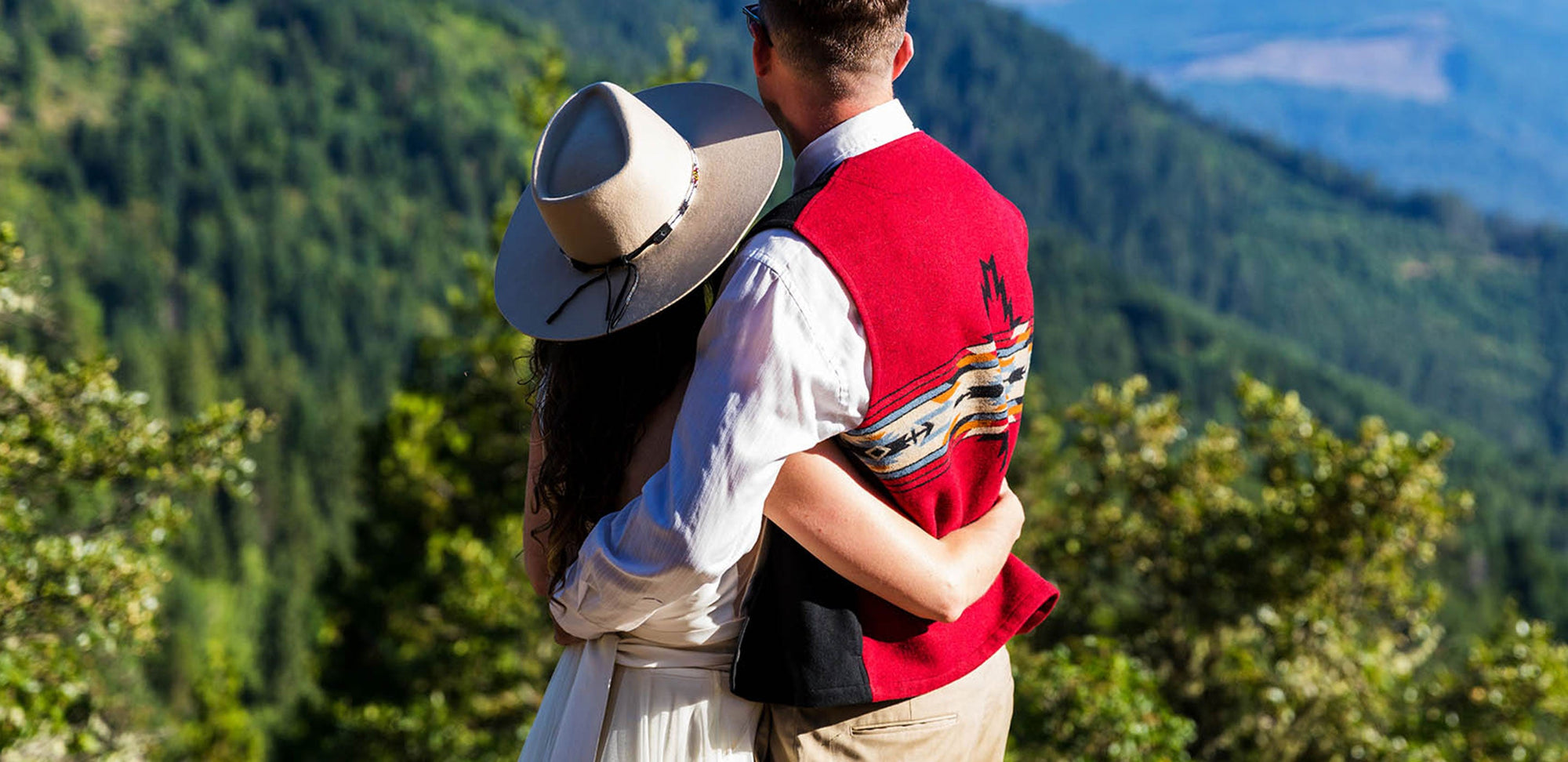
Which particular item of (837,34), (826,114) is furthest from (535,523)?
(837,34)

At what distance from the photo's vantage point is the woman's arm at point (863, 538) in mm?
1731

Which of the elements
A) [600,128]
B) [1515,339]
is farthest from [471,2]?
[600,128]

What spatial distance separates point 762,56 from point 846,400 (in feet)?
1.92

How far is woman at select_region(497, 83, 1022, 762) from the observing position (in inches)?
70.6

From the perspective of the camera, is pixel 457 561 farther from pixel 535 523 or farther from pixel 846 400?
pixel 846 400

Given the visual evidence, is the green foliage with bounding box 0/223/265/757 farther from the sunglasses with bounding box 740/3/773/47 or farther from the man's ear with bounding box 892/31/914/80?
the man's ear with bounding box 892/31/914/80

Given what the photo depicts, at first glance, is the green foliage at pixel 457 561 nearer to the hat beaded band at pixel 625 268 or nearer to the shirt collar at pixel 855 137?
the hat beaded band at pixel 625 268

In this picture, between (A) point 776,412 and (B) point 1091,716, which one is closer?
(A) point 776,412

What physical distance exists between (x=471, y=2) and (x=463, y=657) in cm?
16448

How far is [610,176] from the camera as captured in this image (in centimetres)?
183

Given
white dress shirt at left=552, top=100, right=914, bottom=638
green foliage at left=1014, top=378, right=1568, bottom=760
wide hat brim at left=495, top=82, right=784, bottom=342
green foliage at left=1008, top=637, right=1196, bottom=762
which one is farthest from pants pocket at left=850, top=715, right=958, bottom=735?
green foliage at left=1014, top=378, right=1568, bottom=760

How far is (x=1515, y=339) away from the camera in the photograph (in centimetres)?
18988

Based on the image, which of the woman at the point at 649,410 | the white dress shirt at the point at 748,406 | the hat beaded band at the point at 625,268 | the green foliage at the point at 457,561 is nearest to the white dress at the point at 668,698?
the woman at the point at 649,410

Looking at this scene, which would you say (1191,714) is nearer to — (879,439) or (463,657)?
(879,439)
